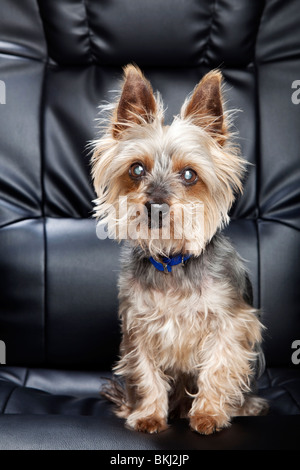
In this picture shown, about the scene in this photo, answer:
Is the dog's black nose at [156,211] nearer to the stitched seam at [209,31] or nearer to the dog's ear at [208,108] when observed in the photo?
the dog's ear at [208,108]

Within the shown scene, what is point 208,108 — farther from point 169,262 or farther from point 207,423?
point 207,423

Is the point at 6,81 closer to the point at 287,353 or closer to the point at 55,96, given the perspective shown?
the point at 55,96

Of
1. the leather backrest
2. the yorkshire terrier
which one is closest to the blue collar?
the yorkshire terrier

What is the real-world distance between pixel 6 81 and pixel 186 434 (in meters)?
1.25

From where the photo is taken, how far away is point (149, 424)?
1.39 metres

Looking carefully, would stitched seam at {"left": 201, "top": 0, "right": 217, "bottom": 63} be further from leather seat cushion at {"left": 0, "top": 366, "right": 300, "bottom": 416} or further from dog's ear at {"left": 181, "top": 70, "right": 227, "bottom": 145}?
leather seat cushion at {"left": 0, "top": 366, "right": 300, "bottom": 416}

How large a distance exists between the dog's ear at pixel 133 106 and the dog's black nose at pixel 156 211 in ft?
0.83

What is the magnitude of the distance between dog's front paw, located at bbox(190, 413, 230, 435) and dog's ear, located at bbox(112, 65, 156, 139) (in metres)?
0.72

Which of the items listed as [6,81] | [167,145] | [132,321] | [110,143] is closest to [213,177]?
[167,145]

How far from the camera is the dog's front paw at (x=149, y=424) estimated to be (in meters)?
1.36

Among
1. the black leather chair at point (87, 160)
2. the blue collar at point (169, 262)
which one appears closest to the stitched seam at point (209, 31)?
the black leather chair at point (87, 160)

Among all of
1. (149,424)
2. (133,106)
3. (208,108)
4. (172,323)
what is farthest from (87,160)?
(149,424)
